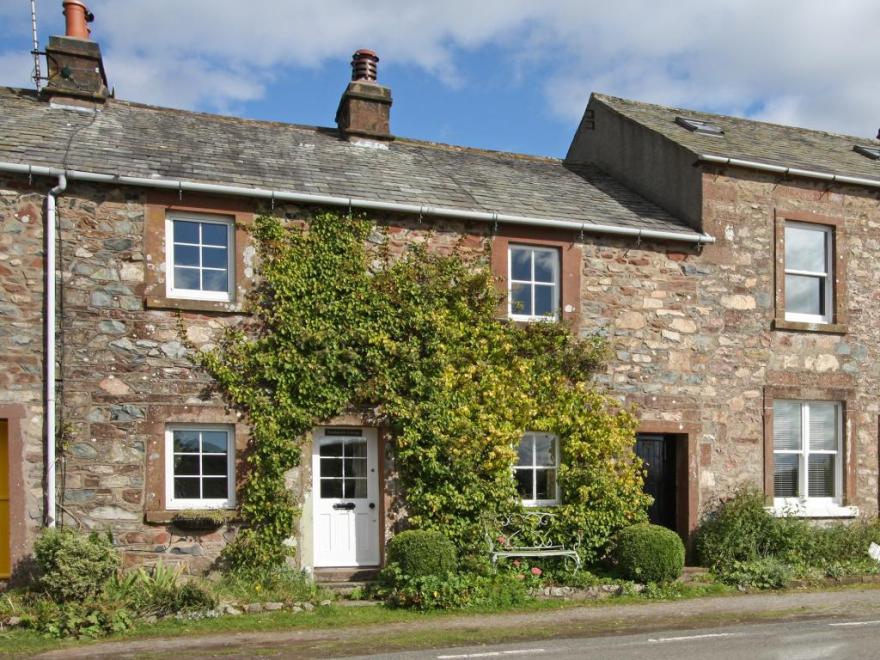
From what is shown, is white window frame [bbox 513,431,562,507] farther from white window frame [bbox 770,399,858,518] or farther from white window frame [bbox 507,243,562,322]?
white window frame [bbox 770,399,858,518]

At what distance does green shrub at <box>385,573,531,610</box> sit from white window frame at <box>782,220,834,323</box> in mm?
7092

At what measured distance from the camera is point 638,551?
12.6 metres

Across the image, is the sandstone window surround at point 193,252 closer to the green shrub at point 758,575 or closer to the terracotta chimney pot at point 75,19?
the terracotta chimney pot at point 75,19

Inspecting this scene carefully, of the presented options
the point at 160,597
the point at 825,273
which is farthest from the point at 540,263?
the point at 160,597

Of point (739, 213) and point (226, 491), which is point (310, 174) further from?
point (739, 213)

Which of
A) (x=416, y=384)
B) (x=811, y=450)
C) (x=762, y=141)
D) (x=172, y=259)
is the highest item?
(x=762, y=141)

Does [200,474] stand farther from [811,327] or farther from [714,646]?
[811,327]

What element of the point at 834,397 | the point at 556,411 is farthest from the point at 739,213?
the point at 556,411

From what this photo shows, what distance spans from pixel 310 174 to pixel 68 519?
19.6 ft

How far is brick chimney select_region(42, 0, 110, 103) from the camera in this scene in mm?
14799

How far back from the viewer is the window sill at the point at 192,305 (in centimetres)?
1202

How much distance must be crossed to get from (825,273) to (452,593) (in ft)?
28.9

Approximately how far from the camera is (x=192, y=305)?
39.9 feet

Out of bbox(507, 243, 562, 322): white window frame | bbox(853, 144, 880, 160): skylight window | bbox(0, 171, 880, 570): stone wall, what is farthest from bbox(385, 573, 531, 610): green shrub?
bbox(853, 144, 880, 160): skylight window
